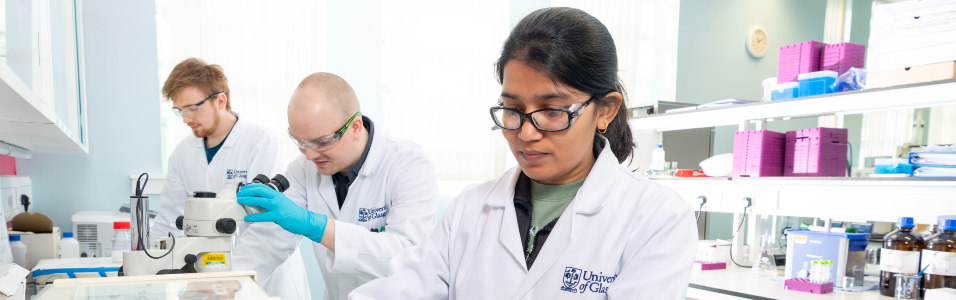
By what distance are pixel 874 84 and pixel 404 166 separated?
1673mm

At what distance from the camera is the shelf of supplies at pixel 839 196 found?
1813mm

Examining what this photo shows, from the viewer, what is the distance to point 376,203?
5.84 ft

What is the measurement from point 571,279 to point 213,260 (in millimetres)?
843

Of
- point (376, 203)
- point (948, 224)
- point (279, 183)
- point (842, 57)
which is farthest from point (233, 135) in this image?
point (948, 224)

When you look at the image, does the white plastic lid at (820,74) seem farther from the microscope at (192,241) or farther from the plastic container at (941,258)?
the microscope at (192,241)

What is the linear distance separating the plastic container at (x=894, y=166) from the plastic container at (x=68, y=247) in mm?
3276

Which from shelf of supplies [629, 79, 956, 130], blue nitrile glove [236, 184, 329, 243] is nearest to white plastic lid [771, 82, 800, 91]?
shelf of supplies [629, 79, 956, 130]

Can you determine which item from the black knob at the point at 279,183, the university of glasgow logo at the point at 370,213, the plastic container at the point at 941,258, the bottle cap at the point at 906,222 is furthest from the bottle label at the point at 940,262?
the black knob at the point at 279,183

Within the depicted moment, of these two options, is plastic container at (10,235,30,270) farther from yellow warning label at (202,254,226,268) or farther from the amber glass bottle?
the amber glass bottle

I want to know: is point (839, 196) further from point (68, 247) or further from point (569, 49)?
point (68, 247)

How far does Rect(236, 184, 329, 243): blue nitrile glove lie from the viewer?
4.50ft

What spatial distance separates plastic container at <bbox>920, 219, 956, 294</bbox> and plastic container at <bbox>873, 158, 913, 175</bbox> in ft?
0.68

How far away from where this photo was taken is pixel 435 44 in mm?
4027

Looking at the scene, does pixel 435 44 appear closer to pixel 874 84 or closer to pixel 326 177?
pixel 326 177
